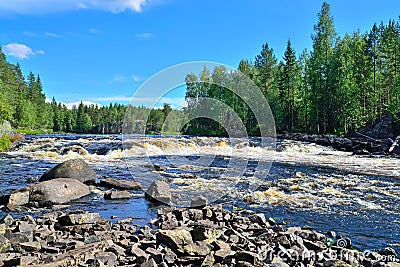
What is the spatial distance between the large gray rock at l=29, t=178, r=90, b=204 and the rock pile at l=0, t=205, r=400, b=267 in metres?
2.64

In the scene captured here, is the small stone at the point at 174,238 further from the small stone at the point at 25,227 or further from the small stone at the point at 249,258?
the small stone at the point at 25,227

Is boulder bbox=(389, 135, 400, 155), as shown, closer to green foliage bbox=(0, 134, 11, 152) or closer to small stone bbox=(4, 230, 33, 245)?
small stone bbox=(4, 230, 33, 245)

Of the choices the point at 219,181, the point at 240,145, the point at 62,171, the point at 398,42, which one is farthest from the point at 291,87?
the point at 62,171

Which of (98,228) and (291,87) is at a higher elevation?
(291,87)

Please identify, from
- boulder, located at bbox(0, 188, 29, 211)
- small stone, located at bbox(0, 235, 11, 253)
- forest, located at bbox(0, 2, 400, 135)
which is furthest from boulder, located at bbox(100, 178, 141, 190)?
forest, located at bbox(0, 2, 400, 135)

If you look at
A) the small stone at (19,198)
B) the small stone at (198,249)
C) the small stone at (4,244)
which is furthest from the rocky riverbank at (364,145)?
the small stone at (4,244)

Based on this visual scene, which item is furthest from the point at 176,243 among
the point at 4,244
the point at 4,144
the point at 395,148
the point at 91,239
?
the point at 4,144

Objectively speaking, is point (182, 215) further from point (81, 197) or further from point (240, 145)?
Answer: point (240, 145)

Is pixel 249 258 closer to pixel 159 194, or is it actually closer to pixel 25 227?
pixel 25 227

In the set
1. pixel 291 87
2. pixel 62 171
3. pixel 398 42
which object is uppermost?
pixel 398 42

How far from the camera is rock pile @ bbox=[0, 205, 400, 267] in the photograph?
536 cm

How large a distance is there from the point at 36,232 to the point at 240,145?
30524mm

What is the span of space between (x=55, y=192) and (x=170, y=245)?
21.3ft

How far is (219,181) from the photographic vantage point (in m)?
15.2
